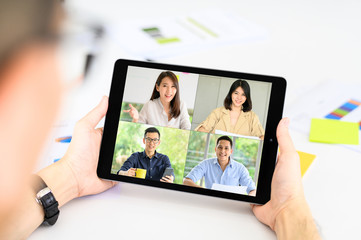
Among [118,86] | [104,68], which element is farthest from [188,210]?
[104,68]

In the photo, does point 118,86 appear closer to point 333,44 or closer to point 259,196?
point 259,196

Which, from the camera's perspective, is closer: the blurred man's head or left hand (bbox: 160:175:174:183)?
the blurred man's head

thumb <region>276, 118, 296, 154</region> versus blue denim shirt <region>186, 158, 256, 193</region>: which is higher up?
thumb <region>276, 118, 296, 154</region>

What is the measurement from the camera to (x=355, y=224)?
987 mm

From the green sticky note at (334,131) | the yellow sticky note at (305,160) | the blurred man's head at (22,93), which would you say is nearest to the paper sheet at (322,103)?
the green sticky note at (334,131)

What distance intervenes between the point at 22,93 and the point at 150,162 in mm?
770

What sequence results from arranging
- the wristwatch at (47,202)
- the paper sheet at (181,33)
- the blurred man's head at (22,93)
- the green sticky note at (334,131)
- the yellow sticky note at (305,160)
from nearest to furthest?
the blurred man's head at (22,93), the wristwatch at (47,202), the yellow sticky note at (305,160), the green sticky note at (334,131), the paper sheet at (181,33)

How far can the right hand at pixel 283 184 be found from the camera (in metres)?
0.95

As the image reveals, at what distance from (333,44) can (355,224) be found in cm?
104

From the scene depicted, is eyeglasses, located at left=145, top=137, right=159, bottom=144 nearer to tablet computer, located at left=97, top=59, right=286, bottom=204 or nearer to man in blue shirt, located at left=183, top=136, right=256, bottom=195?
tablet computer, located at left=97, top=59, right=286, bottom=204

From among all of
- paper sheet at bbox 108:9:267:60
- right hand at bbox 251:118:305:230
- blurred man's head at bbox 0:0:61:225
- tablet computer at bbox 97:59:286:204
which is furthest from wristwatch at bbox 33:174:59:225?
paper sheet at bbox 108:9:267:60

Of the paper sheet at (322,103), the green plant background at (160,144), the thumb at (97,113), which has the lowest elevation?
the green plant background at (160,144)

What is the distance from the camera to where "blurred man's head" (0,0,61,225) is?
0.23 meters

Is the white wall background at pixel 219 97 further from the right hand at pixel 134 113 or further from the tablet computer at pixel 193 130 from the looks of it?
the right hand at pixel 134 113
